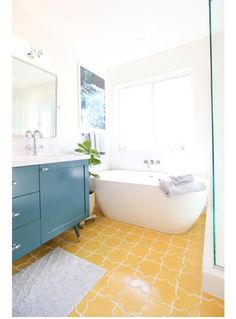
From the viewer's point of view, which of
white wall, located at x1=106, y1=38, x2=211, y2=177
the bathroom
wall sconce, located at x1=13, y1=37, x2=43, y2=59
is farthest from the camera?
white wall, located at x1=106, y1=38, x2=211, y2=177

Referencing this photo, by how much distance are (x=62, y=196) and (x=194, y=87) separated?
236 centimetres

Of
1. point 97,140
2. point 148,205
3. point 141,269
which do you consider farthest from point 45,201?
point 97,140

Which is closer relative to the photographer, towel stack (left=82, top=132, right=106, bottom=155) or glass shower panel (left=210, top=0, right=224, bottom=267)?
glass shower panel (left=210, top=0, right=224, bottom=267)

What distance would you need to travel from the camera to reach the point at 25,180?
4.30 feet

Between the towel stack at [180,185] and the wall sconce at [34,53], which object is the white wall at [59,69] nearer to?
the wall sconce at [34,53]

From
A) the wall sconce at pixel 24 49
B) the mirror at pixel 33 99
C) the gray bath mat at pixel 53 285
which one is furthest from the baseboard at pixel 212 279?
the wall sconce at pixel 24 49

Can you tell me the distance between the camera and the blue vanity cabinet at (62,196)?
1.48 meters

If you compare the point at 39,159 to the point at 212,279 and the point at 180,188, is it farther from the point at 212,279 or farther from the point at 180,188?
the point at 212,279

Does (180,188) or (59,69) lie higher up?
(59,69)

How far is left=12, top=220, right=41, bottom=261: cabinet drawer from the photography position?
48.9 inches

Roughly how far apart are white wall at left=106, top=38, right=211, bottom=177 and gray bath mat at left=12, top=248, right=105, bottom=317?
1.84 meters

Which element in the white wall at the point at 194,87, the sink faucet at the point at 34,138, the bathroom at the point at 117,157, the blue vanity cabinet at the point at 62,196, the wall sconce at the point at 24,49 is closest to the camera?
the bathroom at the point at 117,157

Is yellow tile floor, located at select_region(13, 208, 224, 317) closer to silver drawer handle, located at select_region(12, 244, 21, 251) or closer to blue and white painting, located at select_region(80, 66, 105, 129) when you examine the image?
→ silver drawer handle, located at select_region(12, 244, 21, 251)

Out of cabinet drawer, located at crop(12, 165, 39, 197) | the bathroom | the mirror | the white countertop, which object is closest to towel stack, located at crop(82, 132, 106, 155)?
the bathroom
